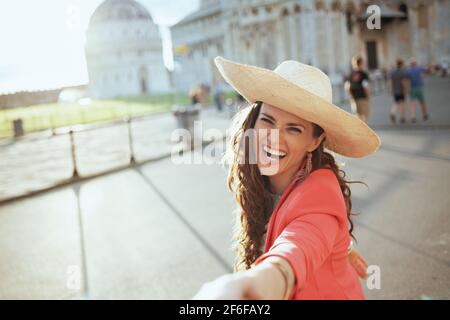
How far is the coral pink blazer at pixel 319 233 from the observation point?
1403mm

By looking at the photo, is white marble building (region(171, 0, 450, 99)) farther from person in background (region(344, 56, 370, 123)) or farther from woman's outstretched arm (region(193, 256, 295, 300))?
woman's outstretched arm (region(193, 256, 295, 300))

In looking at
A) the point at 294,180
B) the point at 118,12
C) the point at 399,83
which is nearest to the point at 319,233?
the point at 294,180

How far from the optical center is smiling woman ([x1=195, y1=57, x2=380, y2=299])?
4.50 feet

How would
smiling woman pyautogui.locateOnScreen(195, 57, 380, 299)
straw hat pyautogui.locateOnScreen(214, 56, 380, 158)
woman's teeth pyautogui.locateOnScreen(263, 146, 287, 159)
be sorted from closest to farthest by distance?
1. smiling woman pyautogui.locateOnScreen(195, 57, 380, 299)
2. straw hat pyautogui.locateOnScreen(214, 56, 380, 158)
3. woman's teeth pyautogui.locateOnScreen(263, 146, 287, 159)

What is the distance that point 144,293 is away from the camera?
13.0 feet

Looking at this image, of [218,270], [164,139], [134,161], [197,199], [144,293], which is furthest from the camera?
[164,139]

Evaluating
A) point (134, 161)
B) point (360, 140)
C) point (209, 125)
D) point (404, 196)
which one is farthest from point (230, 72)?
point (209, 125)

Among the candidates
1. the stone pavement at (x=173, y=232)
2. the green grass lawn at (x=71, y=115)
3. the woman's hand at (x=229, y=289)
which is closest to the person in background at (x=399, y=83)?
the stone pavement at (x=173, y=232)

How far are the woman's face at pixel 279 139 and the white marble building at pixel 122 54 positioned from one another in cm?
8943

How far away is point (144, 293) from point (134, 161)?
22.8ft

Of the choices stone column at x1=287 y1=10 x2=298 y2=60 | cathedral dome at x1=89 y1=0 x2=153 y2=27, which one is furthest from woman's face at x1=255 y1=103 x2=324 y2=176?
cathedral dome at x1=89 y1=0 x2=153 y2=27

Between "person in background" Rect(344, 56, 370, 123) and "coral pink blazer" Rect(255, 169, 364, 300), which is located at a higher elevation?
"person in background" Rect(344, 56, 370, 123)

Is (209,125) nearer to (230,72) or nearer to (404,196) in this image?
(404,196)

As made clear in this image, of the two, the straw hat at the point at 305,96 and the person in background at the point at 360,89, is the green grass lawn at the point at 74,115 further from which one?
the straw hat at the point at 305,96
